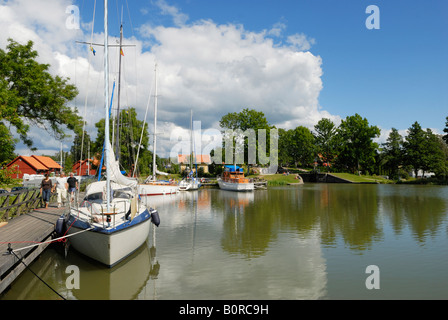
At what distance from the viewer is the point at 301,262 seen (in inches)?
395

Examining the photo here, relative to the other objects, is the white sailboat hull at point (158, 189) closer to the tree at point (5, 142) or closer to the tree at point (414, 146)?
the tree at point (5, 142)

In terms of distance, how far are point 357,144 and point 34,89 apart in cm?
7468

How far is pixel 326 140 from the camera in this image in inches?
3300

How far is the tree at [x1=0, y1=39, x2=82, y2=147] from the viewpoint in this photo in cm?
2094

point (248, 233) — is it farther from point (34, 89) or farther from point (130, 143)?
point (130, 143)

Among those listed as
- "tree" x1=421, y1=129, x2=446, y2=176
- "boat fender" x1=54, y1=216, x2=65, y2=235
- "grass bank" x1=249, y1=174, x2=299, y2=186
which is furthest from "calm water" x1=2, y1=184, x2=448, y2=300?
"tree" x1=421, y1=129, x2=446, y2=176

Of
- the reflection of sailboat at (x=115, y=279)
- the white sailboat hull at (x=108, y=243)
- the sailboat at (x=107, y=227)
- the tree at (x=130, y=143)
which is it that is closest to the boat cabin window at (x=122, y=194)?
the sailboat at (x=107, y=227)

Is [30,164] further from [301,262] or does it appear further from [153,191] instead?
[301,262]

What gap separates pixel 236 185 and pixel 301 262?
34230 millimetres

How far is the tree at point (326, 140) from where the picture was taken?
81812 millimetres

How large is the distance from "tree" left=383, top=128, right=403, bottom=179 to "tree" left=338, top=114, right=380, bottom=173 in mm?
2962

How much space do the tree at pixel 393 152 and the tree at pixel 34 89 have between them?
2809 inches

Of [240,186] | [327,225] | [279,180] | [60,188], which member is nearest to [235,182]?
[240,186]

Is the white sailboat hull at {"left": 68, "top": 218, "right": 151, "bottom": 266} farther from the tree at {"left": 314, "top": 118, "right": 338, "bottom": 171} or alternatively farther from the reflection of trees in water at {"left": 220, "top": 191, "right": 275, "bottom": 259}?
the tree at {"left": 314, "top": 118, "right": 338, "bottom": 171}
